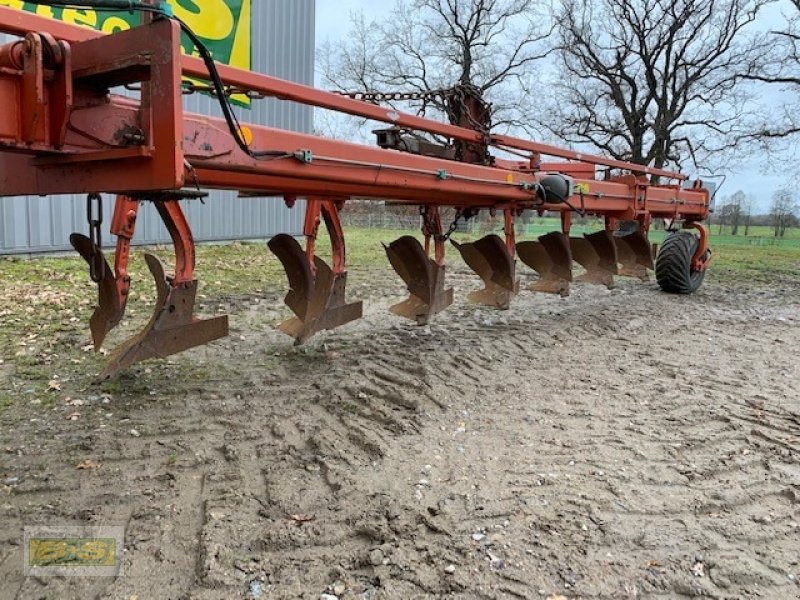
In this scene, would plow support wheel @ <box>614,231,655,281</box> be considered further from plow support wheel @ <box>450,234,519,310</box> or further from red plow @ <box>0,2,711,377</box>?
plow support wheel @ <box>450,234,519,310</box>

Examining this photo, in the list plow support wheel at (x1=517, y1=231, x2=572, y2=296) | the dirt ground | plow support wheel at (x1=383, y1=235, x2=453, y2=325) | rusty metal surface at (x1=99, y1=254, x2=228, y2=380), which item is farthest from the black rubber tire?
rusty metal surface at (x1=99, y1=254, x2=228, y2=380)

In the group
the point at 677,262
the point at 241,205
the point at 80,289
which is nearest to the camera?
the point at 80,289

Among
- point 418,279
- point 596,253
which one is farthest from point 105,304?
point 596,253

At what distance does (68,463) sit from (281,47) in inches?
452

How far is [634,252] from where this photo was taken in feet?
23.2

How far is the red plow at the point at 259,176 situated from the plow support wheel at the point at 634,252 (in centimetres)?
2

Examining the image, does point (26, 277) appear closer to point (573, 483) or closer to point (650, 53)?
point (573, 483)

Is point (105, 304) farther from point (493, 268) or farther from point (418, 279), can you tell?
point (493, 268)

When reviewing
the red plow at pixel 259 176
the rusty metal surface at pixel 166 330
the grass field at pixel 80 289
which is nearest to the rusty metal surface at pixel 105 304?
the red plow at pixel 259 176

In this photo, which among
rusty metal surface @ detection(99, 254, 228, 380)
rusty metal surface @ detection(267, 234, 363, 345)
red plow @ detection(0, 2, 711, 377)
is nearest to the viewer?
red plow @ detection(0, 2, 711, 377)

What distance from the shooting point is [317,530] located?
2.34 m

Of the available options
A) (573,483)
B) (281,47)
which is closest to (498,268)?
(573,483)

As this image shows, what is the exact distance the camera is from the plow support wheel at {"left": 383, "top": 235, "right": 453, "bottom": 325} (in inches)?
198

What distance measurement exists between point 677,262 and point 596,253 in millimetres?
1861
